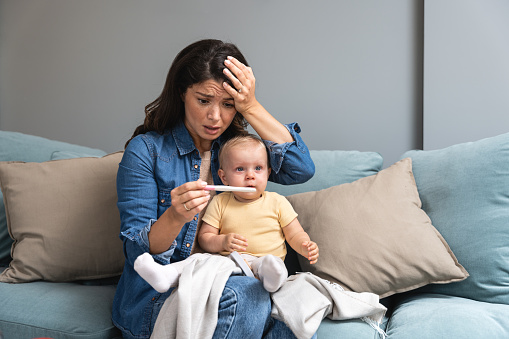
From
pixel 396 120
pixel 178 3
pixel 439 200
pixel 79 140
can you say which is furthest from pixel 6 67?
pixel 439 200

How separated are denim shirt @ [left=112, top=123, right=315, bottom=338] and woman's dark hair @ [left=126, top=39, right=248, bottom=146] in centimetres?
5

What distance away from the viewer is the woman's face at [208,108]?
54.4 inches

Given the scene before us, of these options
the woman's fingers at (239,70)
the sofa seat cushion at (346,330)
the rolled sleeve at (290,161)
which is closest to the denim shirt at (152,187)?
the rolled sleeve at (290,161)

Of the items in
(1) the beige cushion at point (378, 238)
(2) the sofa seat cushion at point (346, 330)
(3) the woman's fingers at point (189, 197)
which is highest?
(3) the woman's fingers at point (189, 197)

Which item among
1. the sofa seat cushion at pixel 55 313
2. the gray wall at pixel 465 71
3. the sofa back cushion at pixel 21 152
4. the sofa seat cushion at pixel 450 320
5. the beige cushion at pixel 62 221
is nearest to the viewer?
the sofa seat cushion at pixel 450 320

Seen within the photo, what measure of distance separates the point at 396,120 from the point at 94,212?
1433 millimetres

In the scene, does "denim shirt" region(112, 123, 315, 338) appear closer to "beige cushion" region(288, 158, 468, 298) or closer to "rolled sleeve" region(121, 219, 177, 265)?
"rolled sleeve" region(121, 219, 177, 265)

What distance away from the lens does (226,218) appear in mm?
1454

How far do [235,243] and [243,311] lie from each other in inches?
10.8

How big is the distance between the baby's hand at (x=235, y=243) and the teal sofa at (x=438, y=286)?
0.31 m

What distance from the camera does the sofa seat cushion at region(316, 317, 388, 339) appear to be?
1210mm

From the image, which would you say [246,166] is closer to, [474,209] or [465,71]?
[474,209]

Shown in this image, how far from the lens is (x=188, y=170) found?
147 cm

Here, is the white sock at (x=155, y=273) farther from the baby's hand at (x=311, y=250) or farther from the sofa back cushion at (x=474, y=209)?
the sofa back cushion at (x=474, y=209)
